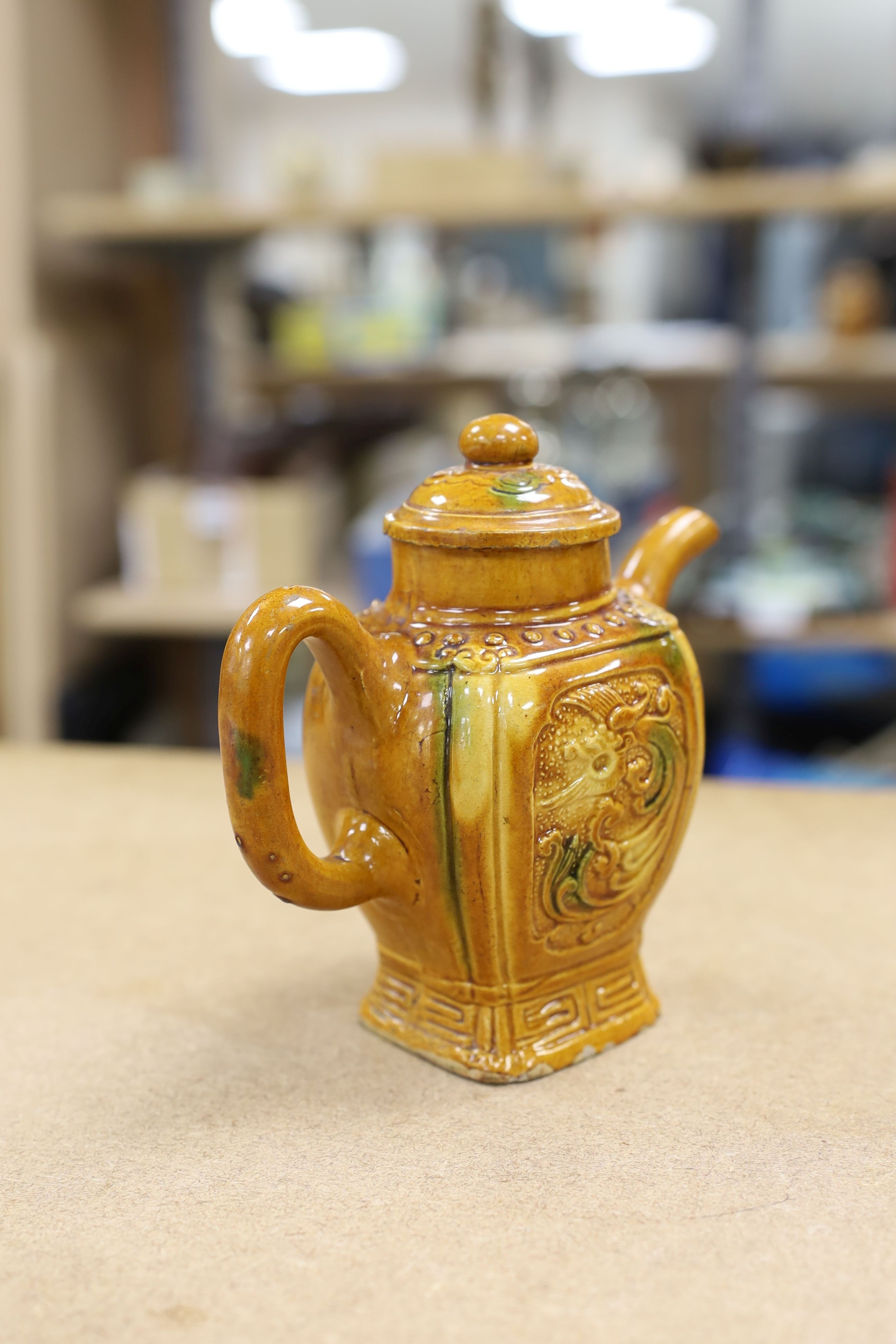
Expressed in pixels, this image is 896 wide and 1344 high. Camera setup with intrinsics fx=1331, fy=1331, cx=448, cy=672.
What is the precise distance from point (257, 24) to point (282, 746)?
3832 millimetres

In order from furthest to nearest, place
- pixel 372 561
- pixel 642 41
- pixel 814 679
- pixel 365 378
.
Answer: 1. pixel 642 41
2. pixel 814 679
3. pixel 365 378
4. pixel 372 561

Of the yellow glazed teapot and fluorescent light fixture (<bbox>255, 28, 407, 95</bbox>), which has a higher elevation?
fluorescent light fixture (<bbox>255, 28, 407, 95</bbox>)

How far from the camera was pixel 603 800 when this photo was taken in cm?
63

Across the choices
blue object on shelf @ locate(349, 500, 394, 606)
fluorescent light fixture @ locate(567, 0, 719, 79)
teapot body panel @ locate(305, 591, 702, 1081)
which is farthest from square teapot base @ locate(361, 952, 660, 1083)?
fluorescent light fixture @ locate(567, 0, 719, 79)

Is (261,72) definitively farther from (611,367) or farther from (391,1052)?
(391,1052)

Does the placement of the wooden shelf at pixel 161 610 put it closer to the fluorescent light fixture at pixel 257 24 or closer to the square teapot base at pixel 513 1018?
the square teapot base at pixel 513 1018

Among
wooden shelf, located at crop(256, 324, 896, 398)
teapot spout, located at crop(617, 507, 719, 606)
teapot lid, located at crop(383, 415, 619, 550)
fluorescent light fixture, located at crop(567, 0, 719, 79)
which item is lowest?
teapot spout, located at crop(617, 507, 719, 606)

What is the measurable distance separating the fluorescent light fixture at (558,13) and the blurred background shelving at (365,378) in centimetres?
5

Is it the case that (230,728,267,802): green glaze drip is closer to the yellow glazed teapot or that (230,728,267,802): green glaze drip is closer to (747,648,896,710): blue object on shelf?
the yellow glazed teapot

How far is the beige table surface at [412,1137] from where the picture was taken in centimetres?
50

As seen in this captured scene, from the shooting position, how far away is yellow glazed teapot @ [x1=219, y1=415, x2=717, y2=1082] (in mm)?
600

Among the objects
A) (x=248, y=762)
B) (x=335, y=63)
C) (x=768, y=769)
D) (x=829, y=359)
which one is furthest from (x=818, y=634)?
(x=335, y=63)

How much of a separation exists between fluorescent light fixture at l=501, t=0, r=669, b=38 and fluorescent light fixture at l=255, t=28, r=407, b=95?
1044mm

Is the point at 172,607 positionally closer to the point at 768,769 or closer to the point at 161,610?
the point at 161,610
